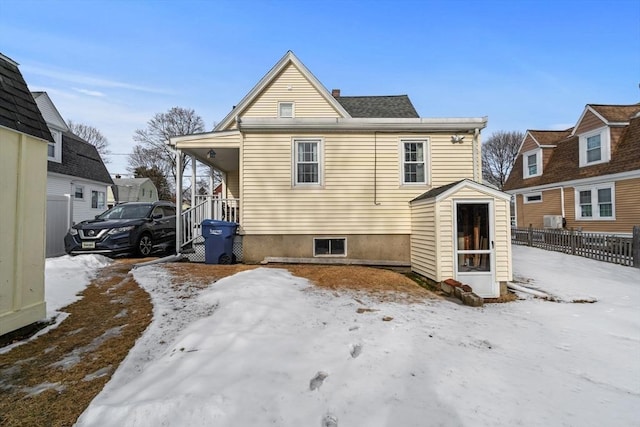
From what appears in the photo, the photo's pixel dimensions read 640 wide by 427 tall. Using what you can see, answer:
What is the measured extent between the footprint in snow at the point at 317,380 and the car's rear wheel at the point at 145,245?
842 centimetres

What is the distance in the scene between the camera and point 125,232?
8992 millimetres

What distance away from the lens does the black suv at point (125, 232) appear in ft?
28.8

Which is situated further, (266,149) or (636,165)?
(636,165)

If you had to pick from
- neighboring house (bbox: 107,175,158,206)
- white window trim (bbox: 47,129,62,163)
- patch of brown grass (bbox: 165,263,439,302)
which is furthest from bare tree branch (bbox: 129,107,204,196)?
patch of brown grass (bbox: 165,263,439,302)

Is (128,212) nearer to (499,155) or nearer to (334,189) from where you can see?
(334,189)

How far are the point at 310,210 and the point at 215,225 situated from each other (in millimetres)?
2481

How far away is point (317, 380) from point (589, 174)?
1790 cm

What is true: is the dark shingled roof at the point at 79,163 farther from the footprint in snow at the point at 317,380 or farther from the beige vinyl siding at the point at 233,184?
the footprint in snow at the point at 317,380

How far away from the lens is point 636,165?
12.7 meters

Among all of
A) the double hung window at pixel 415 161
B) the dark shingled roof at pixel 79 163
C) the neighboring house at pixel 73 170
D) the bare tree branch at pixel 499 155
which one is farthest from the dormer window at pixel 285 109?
the bare tree branch at pixel 499 155

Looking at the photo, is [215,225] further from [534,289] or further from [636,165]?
[636,165]

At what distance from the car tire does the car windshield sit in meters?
0.68

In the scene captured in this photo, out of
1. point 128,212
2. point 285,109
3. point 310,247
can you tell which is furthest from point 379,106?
point 128,212

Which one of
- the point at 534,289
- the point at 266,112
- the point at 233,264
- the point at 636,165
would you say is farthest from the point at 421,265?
the point at 636,165
